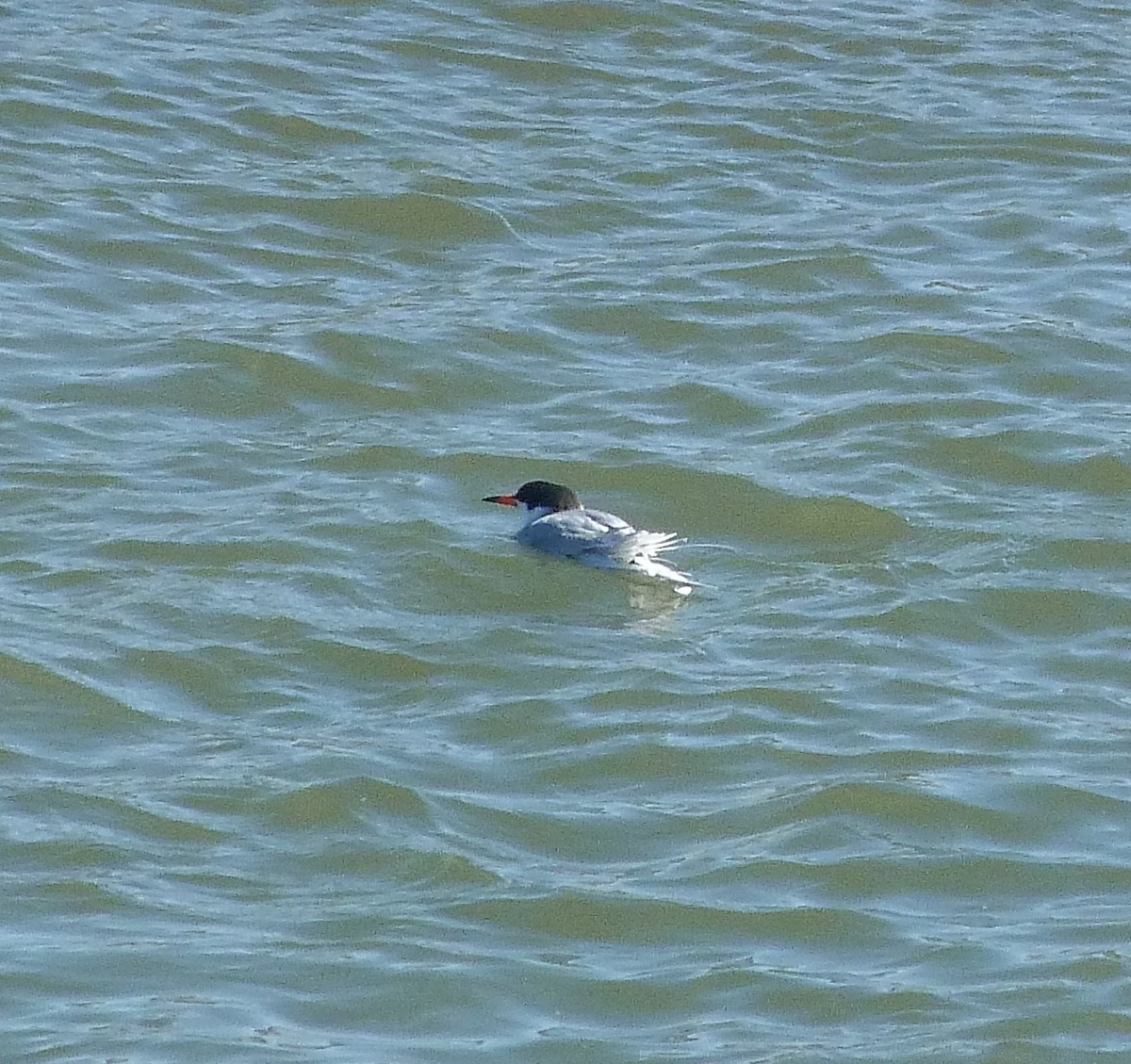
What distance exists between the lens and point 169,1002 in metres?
6.97

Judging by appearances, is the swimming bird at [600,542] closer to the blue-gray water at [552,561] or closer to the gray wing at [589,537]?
the gray wing at [589,537]

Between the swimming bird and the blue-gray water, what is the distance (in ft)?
0.39

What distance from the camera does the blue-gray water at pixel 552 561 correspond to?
7359 mm

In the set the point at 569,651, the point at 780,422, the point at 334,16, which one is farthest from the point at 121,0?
the point at 569,651

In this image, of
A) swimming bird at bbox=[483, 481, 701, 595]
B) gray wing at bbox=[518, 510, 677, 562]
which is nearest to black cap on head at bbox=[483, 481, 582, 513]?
swimming bird at bbox=[483, 481, 701, 595]

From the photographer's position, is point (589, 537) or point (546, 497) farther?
point (546, 497)

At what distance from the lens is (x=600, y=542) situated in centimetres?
1079

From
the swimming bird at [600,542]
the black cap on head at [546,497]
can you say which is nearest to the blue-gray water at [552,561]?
the swimming bird at [600,542]

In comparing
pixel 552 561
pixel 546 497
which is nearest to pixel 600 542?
pixel 552 561

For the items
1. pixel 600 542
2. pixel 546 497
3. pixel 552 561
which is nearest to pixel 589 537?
pixel 600 542

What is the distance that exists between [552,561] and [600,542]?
0.22 metres

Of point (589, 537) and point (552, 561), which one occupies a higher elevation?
point (589, 537)

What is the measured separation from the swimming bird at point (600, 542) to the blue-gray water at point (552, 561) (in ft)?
0.39

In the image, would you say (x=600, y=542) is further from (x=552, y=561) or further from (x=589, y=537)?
(x=552, y=561)
